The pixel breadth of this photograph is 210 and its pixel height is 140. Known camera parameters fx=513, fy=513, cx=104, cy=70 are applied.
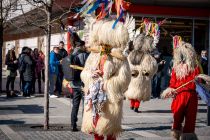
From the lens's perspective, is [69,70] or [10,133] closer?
[10,133]

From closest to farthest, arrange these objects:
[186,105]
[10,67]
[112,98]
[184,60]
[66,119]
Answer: [112,98], [186,105], [184,60], [66,119], [10,67]

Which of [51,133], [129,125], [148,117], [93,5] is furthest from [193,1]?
[93,5]

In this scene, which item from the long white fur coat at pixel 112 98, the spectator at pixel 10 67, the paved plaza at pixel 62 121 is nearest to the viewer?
the long white fur coat at pixel 112 98

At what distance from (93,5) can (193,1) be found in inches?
615

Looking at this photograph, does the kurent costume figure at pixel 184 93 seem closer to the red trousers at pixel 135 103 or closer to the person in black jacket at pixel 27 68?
the red trousers at pixel 135 103

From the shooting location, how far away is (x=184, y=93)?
876cm

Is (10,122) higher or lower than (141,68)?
lower

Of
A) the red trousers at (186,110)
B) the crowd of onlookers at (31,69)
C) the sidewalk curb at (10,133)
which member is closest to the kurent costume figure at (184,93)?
the red trousers at (186,110)

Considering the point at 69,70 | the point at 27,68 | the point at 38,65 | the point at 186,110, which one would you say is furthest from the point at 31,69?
the point at 186,110

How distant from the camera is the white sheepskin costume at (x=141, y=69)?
12.6 meters

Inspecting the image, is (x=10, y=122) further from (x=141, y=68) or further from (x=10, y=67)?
(x=10, y=67)

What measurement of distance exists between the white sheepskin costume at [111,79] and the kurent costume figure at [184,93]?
5.60 feet

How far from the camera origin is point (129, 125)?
446 inches

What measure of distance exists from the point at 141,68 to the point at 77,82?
273 centimetres
